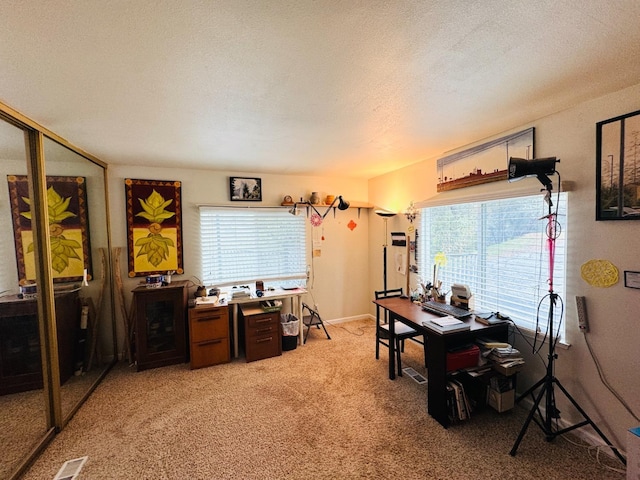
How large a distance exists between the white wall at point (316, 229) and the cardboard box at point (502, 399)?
2541 mm

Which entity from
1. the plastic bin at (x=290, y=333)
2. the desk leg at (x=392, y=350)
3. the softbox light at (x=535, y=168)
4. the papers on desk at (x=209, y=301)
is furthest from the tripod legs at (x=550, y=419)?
the papers on desk at (x=209, y=301)

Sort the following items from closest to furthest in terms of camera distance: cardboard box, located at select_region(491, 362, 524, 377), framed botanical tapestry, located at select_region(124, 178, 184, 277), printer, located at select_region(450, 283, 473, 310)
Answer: cardboard box, located at select_region(491, 362, 524, 377)
printer, located at select_region(450, 283, 473, 310)
framed botanical tapestry, located at select_region(124, 178, 184, 277)

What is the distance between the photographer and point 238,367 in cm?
308

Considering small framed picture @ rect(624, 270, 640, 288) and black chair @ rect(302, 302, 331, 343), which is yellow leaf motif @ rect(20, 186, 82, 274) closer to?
black chair @ rect(302, 302, 331, 343)

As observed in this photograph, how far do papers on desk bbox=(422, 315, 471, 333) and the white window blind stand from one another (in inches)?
89.4

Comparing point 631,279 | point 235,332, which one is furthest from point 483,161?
point 235,332

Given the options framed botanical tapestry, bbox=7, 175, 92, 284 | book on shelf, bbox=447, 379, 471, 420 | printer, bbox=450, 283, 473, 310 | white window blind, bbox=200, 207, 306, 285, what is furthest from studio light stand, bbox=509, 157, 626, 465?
framed botanical tapestry, bbox=7, 175, 92, 284

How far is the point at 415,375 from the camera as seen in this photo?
9.20ft

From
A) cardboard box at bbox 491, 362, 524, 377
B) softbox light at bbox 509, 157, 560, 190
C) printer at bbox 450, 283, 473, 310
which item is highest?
softbox light at bbox 509, 157, 560, 190

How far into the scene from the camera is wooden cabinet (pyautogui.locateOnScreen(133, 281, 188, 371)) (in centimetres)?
300

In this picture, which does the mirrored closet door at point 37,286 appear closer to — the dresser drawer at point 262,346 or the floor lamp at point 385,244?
the dresser drawer at point 262,346

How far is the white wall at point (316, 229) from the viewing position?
3307 millimetres

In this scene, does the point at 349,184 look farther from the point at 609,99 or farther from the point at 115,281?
the point at 115,281

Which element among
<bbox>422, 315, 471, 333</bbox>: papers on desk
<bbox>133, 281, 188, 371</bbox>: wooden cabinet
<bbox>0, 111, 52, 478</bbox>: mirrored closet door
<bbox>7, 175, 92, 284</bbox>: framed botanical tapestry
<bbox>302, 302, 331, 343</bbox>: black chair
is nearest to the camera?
<bbox>0, 111, 52, 478</bbox>: mirrored closet door
